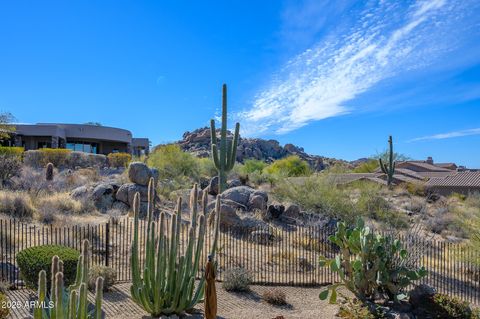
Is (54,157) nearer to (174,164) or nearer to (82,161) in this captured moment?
(82,161)

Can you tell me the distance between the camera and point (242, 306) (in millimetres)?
9766

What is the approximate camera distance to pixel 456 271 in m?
Result: 16.0

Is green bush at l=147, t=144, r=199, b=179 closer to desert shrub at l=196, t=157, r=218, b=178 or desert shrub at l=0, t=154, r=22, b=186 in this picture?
desert shrub at l=196, t=157, r=218, b=178

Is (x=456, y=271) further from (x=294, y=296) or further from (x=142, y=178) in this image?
(x=142, y=178)

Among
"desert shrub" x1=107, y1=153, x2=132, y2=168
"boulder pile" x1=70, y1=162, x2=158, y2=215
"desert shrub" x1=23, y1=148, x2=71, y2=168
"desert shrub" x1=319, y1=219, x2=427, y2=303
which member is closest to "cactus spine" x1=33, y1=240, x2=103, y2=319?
"desert shrub" x1=319, y1=219, x2=427, y2=303

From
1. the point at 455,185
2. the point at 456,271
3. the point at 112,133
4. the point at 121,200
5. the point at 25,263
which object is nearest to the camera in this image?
the point at 25,263

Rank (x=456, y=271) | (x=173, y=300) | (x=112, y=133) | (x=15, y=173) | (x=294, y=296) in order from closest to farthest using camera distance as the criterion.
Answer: (x=173, y=300) → (x=294, y=296) → (x=456, y=271) → (x=15, y=173) → (x=112, y=133)

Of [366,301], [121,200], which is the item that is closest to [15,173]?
[121,200]

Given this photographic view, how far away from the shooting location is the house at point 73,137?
4216 centimetres

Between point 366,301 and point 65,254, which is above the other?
point 65,254

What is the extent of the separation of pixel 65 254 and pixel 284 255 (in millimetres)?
7799

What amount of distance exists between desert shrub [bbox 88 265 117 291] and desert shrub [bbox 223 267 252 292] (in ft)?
9.90

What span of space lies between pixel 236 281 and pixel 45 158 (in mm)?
25702

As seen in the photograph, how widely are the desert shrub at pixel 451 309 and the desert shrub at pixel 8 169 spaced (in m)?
20.9
